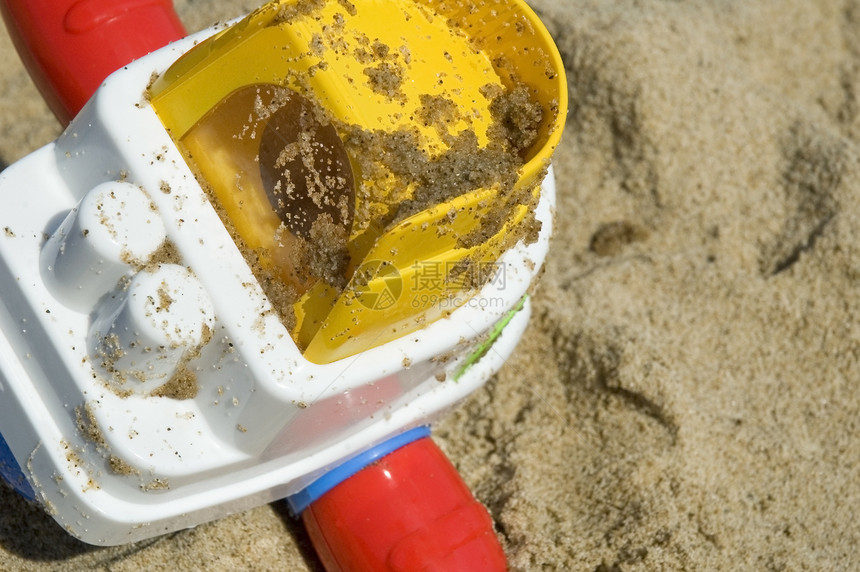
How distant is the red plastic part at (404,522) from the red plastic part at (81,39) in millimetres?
687

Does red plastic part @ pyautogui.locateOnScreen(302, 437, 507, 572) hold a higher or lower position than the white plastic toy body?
lower

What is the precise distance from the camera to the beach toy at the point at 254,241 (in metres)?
0.94

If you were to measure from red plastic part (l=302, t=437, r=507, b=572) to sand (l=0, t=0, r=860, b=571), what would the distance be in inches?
4.1

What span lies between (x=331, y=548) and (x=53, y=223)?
561 mm

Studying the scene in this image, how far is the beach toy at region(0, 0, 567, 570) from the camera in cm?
94

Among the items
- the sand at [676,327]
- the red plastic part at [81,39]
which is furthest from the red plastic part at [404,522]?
the red plastic part at [81,39]

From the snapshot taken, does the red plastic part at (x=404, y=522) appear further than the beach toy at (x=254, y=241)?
Yes

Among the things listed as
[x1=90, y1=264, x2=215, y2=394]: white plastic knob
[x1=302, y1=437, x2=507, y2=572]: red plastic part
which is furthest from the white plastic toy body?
[x1=302, y1=437, x2=507, y2=572]: red plastic part

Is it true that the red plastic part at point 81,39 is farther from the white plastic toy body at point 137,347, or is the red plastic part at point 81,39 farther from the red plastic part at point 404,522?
the red plastic part at point 404,522

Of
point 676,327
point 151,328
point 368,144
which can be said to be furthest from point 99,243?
point 676,327

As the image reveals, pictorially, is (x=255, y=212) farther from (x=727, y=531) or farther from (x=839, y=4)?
(x=839, y=4)

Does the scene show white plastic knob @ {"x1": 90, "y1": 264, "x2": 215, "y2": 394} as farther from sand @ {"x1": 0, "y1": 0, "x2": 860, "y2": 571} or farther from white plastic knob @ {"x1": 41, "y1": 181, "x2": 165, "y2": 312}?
sand @ {"x1": 0, "y1": 0, "x2": 860, "y2": 571}

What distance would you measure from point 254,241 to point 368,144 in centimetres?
21

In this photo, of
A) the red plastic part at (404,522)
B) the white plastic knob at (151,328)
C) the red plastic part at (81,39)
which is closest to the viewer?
the white plastic knob at (151,328)
